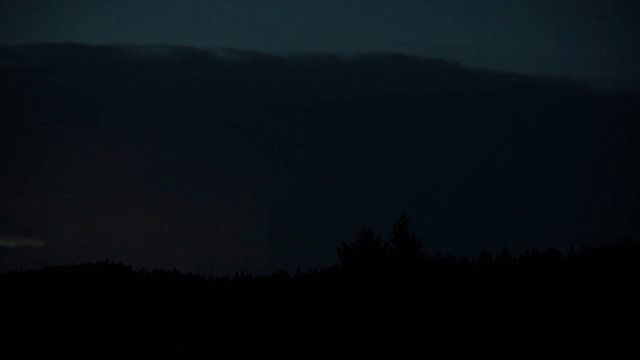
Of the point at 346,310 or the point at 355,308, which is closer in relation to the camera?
the point at 355,308

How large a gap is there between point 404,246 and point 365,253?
1872mm

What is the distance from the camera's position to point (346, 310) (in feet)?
125

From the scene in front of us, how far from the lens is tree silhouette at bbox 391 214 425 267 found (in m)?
34.1

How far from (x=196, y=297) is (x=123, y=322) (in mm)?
11000

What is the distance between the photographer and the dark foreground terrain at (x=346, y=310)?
115ft

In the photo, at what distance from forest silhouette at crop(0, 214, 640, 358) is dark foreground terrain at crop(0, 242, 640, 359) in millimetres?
99

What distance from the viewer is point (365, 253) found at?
33969mm

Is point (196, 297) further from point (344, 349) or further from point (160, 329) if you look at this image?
point (344, 349)

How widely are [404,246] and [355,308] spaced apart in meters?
3.74

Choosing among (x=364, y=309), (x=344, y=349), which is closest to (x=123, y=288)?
(x=344, y=349)

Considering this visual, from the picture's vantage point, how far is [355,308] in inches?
1387

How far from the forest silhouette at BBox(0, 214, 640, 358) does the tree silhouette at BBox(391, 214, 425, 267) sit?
53mm

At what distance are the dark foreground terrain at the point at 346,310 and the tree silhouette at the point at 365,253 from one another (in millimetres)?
177

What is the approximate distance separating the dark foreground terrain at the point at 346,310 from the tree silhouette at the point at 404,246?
35 centimetres
